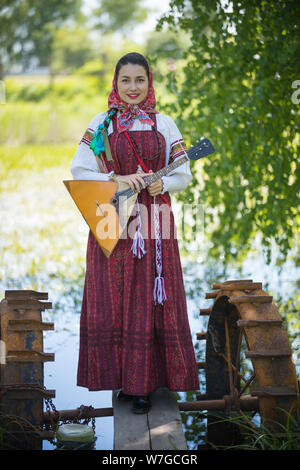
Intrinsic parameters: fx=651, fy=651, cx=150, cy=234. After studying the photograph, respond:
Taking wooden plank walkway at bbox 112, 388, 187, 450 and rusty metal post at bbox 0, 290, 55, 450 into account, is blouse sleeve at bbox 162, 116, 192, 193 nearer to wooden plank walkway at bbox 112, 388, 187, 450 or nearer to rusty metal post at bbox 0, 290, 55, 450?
rusty metal post at bbox 0, 290, 55, 450

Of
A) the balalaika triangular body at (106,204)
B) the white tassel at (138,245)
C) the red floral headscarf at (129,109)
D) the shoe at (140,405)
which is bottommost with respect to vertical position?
the shoe at (140,405)

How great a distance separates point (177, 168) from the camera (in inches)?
130

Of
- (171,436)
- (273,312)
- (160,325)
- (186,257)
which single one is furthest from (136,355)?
(186,257)

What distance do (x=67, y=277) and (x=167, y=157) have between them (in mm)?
4082

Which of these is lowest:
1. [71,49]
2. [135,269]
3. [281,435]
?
[281,435]

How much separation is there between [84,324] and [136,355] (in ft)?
1.16

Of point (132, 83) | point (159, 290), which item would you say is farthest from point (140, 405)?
point (132, 83)

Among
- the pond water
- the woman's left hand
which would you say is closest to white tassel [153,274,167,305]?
the woman's left hand

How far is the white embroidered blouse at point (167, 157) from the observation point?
3264mm

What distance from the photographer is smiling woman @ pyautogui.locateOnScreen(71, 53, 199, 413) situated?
323 centimetres

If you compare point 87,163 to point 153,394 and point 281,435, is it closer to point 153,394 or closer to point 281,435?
point 153,394

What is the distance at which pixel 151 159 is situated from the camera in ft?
10.8

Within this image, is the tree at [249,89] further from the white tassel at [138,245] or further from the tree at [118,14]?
the tree at [118,14]

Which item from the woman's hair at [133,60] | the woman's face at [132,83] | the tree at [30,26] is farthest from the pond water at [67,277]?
the tree at [30,26]
